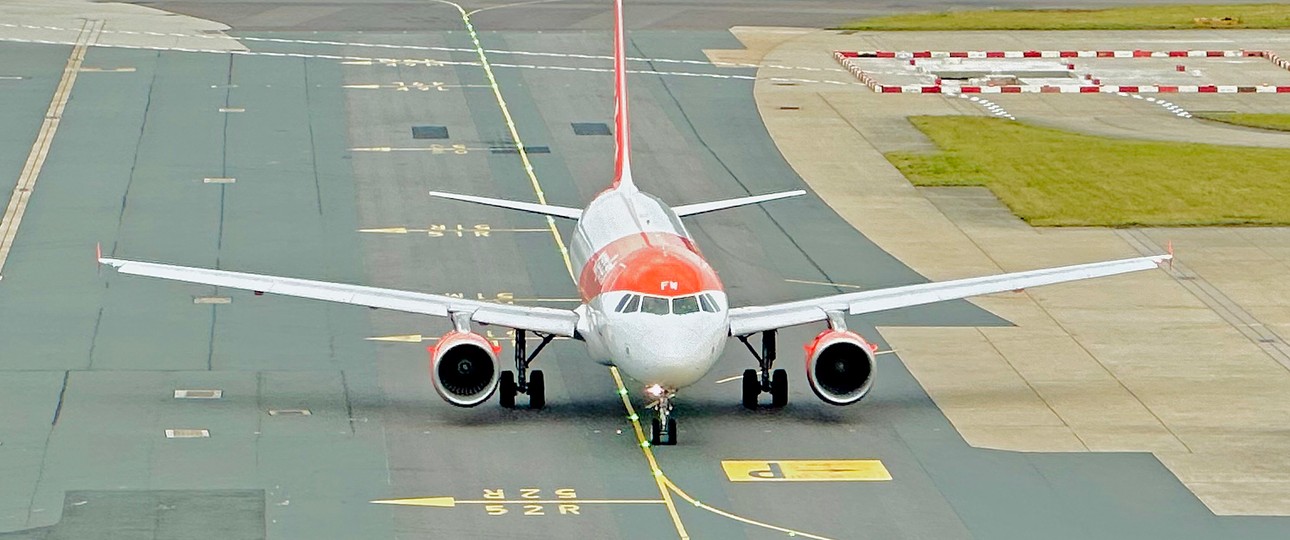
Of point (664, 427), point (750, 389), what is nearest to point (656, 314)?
point (664, 427)

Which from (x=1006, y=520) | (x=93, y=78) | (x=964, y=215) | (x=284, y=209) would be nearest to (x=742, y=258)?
(x=964, y=215)

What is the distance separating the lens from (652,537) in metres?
39.0

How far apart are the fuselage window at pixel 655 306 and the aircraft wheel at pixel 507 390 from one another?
4.82 metres

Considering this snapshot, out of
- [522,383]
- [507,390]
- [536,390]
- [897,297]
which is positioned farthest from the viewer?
[897,297]

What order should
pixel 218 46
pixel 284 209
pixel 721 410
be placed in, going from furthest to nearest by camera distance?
1. pixel 218 46
2. pixel 284 209
3. pixel 721 410

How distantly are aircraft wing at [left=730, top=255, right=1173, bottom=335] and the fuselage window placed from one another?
9.39 feet

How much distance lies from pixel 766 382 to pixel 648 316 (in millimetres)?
5464

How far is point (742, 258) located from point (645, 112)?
77.6 feet

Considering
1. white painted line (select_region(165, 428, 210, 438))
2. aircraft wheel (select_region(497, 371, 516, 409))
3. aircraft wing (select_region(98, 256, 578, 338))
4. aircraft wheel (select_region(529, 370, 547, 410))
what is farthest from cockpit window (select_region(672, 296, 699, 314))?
white painted line (select_region(165, 428, 210, 438))

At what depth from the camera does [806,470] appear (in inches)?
1688

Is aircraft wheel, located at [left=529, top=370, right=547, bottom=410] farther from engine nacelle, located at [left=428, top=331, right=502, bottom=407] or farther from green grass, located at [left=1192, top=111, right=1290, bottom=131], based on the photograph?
green grass, located at [left=1192, top=111, right=1290, bottom=131]

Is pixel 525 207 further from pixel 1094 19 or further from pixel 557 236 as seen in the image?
pixel 1094 19

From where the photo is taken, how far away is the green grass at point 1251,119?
83537mm

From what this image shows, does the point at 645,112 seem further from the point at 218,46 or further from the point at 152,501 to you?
the point at 152,501
